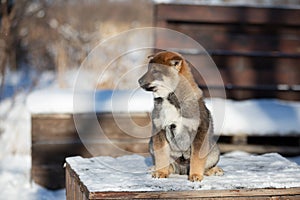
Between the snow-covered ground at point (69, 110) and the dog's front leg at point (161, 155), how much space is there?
1.71 metres

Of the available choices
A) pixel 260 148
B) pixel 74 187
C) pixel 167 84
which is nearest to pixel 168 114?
pixel 167 84

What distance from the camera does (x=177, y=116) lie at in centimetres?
332

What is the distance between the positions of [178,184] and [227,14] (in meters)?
4.07

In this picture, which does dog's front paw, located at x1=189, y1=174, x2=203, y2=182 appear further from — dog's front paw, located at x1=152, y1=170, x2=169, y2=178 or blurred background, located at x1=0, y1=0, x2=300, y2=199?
blurred background, located at x1=0, y1=0, x2=300, y2=199

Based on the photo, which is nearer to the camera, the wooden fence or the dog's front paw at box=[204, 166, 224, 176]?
the dog's front paw at box=[204, 166, 224, 176]

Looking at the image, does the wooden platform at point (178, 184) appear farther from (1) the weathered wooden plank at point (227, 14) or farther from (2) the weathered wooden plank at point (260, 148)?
(1) the weathered wooden plank at point (227, 14)

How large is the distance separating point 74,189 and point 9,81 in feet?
21.0

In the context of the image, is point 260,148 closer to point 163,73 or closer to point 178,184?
point 178,184

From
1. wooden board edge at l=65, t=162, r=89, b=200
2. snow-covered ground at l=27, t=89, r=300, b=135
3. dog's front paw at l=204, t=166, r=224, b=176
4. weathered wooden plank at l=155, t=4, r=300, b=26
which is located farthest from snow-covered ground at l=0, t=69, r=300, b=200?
dog's front paw at l=204, t=166, r=224, b=176

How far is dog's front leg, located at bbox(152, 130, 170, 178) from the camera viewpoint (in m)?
3.38

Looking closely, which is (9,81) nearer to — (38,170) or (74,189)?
(38,170)

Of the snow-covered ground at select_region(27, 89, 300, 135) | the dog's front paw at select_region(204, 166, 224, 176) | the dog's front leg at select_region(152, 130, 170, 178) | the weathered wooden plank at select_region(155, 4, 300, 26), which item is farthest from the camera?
the weathered wooden plank at select_region(155, 4, 300, 26)

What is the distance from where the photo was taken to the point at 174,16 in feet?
22.3

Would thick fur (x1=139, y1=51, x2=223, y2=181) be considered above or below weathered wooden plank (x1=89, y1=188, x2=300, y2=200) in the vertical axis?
above
